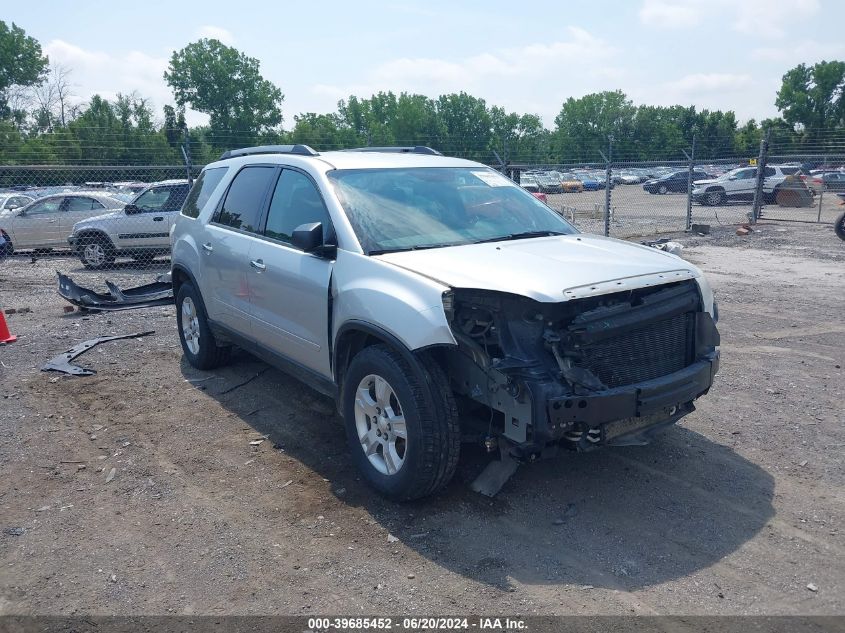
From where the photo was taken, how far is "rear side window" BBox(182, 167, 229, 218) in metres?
6.36

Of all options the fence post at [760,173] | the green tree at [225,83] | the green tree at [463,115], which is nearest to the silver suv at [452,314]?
the fence post at [760,173]

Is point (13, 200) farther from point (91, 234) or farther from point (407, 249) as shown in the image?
point (407, 249)

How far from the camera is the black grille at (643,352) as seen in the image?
370cm

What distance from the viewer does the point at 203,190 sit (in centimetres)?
654

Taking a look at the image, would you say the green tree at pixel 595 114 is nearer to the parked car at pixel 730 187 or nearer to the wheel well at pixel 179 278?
the parked car at pixel 730 187

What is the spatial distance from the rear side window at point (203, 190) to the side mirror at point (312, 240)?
7.04 ft

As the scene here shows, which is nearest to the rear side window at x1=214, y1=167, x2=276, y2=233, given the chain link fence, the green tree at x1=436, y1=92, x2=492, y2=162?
the chain link fence

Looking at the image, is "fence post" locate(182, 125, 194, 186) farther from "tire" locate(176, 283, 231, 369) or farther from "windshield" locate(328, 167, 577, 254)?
"windshield" locate(328, 167, 577, 254)

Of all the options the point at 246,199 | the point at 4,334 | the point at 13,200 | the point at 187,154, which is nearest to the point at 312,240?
the point at 246,199

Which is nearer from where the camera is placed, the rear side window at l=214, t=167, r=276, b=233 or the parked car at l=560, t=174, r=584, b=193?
the rear side window at l=214, t=167, r=276, b=233

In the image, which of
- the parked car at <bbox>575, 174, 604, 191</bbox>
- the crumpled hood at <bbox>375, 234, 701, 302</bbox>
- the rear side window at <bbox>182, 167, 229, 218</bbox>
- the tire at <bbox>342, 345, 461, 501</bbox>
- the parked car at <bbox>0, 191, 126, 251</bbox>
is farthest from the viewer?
the parked car at <bbox>575, 174, 604, 191</bbox>

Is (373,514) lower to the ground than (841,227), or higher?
lower

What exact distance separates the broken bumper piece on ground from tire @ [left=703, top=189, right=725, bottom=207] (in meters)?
23.5

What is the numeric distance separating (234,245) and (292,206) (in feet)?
2.51
